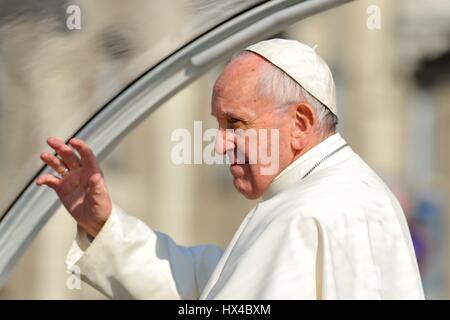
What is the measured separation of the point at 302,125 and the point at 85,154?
1.65ft

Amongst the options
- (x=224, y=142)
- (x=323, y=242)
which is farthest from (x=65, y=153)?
(x=323, y=242)

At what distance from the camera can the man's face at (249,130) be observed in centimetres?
294

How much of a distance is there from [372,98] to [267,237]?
418 inches

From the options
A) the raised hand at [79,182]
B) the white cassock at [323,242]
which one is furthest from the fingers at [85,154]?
the white cassock at [323,242]

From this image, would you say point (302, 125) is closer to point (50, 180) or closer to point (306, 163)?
point (306, 163)

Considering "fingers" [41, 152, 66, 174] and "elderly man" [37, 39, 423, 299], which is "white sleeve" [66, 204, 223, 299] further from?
"fingers" [41, 152, 66, 174]

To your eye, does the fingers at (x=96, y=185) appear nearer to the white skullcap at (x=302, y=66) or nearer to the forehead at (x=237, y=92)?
the forehead at (x=237, y=92)

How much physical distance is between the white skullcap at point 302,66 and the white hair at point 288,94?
0.01 metres

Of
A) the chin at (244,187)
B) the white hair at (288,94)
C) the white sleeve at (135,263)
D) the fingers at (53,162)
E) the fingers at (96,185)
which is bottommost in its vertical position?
the white sleeve at (135,263)

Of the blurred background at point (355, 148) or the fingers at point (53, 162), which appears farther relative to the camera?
the blurred background at point (355, 148)

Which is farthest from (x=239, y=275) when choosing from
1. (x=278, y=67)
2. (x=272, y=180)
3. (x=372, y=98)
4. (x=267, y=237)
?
(x=372, y=98)

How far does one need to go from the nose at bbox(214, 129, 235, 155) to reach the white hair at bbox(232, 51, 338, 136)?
0.13m

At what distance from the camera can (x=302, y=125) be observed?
2967 mm

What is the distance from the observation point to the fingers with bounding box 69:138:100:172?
2913 mm
